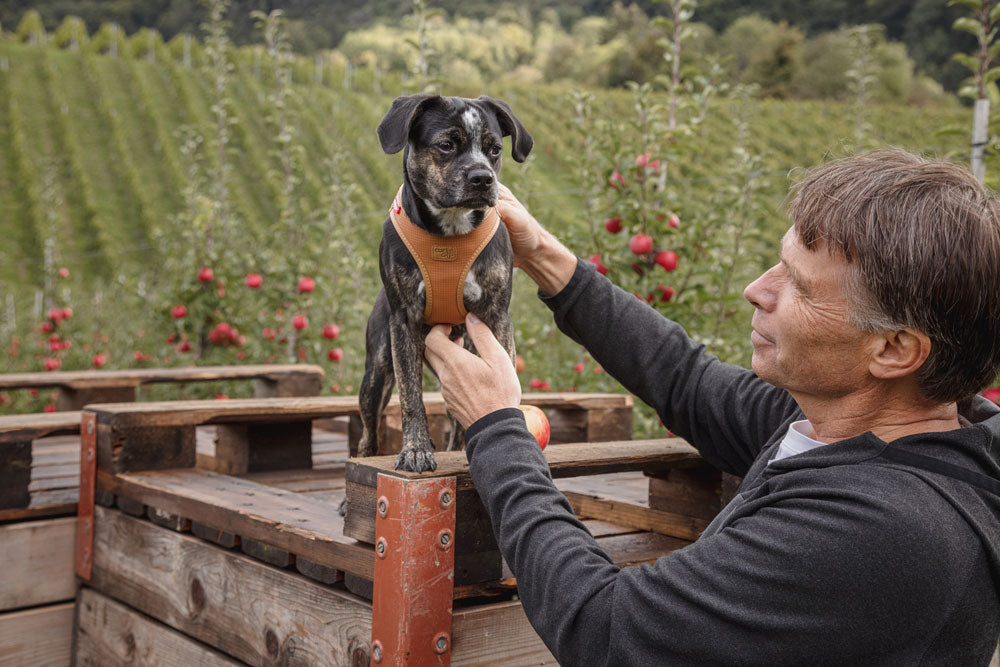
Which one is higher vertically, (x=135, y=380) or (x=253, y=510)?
(x=135, y=380)

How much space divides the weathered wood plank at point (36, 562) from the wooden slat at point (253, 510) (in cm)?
23

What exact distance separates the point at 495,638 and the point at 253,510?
0.85 meters

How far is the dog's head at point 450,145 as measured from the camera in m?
2.08

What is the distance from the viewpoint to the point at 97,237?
22234mm

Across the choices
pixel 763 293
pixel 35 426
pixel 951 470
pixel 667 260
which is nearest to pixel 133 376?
pixel 35 426

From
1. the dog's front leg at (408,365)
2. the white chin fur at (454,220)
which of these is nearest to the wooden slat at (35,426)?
the dog's front leg at (408,365)

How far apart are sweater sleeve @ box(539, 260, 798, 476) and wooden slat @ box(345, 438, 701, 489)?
99 mm

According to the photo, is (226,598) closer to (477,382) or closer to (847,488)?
(477,382)

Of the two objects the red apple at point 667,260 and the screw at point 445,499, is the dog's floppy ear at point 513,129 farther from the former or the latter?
the red apple at point 667,260

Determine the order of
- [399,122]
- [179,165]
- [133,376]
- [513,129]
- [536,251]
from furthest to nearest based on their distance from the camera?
[179,165] → [133,376] → [536,251] → [513,129] → [399,122]

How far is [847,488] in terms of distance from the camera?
1.44 m

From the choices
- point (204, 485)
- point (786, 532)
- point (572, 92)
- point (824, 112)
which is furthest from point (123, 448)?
point (824, 112)

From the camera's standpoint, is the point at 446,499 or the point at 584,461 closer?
the point at 446,499

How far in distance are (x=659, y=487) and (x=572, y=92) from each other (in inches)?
121
